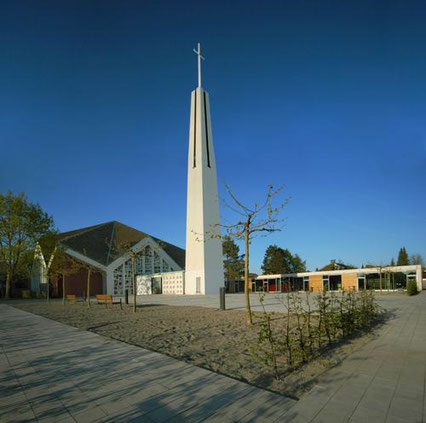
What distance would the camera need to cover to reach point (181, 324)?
1036 cm

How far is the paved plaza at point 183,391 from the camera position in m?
3.41

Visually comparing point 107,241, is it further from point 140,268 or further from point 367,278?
point 367,278

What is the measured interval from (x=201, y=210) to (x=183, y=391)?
2782cm

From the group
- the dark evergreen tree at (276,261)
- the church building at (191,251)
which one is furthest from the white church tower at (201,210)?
the dark evergreen tree at (276,261)

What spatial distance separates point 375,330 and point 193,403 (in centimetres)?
632

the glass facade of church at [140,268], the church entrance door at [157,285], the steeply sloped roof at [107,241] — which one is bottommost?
the church entrance door at [157,285]

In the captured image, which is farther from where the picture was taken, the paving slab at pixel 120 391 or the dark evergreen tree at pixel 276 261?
the dark evergreen tree at pixel 276 261

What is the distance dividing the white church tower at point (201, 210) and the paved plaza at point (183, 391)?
83.3 ft

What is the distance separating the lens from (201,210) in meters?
31.8

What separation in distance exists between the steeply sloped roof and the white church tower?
3.97 metres

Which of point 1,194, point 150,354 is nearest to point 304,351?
point 150,354

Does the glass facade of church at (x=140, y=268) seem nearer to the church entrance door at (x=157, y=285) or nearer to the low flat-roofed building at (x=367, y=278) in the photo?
the church entrance door at (x=157, y=285)

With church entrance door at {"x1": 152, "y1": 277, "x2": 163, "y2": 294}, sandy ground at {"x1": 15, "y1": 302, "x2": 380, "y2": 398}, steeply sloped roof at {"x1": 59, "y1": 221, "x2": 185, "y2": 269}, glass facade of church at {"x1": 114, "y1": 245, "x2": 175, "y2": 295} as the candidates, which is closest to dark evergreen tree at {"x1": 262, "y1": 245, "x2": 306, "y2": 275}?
steeply sloped roof at {"x1": 59, "y1": 221, "x2": 185, "y2": 269}

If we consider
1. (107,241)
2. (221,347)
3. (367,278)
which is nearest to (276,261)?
(367,278)
